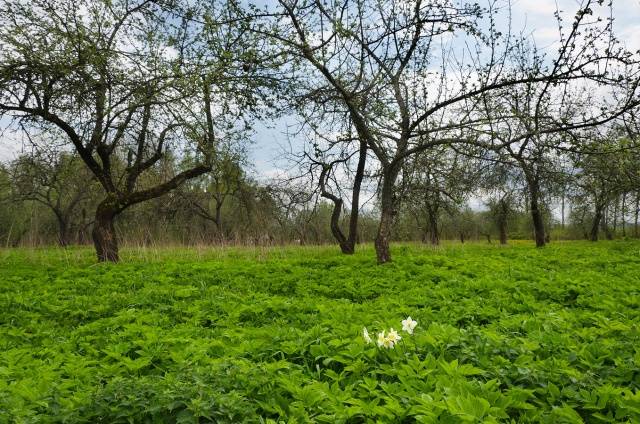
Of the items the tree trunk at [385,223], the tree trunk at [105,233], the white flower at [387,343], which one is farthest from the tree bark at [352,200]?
the white flower at [387,343]

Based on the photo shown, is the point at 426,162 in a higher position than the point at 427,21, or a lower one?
lower

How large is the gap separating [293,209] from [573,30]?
11333mm

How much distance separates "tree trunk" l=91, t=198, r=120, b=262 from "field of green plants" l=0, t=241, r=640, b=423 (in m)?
4.56

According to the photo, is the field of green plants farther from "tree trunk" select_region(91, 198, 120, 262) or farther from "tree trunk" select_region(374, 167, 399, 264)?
"tree trunk" select_region(91, 198, 120, 262)

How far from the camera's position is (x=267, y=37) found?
31.9 ft

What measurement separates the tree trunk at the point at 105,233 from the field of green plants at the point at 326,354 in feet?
15.0

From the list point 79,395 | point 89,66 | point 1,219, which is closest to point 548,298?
point 79,395

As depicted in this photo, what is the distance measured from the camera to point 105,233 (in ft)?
43.2

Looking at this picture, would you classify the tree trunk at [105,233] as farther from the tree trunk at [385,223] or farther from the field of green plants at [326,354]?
the tree trunk at [385,223]

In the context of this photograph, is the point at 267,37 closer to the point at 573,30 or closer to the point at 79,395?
the point at 573,30

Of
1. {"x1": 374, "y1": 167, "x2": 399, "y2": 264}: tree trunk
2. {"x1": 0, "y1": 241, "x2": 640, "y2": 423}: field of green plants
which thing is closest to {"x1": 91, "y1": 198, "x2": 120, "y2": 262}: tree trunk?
{"x1": 0, "y1": 241, "x2": 640, "y2": 423}: field of green plants

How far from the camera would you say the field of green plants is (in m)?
2.58

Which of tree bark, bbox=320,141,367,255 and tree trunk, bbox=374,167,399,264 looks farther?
tree bark, bbox=320,141,367,255

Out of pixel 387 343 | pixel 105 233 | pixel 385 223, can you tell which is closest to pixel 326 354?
pixel 387 343
